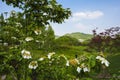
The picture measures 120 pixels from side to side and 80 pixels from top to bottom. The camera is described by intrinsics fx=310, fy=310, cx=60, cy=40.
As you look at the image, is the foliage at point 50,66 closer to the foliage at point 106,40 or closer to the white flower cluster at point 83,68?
the white flower cluster at point 83,68

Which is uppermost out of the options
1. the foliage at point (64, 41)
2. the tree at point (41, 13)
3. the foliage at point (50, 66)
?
the tree at point (41, 13)

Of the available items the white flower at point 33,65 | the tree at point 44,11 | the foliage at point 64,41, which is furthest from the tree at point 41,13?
the foliage at point 64,41

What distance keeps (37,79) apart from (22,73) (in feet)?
1.47

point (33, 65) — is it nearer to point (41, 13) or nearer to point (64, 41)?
point (41, 13)

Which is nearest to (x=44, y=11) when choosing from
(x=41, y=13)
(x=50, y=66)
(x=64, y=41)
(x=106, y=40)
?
(x=41, y=13)

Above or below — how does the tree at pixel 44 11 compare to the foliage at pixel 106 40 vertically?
above

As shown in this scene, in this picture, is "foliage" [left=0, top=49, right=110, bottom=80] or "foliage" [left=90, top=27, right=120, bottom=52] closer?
"foliage" [left=0, top=49, right=110, bottom=80]

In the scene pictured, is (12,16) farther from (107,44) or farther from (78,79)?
(107,44)

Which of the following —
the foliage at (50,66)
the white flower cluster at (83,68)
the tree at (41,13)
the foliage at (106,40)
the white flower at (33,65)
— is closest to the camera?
the white flower cluster at (83,68)

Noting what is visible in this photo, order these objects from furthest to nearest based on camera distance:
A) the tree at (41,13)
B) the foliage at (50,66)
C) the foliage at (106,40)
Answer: the foliage at (106,40) < the tree at (41,13) < the foliage at (50,66)

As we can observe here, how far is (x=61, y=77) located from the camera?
720cm

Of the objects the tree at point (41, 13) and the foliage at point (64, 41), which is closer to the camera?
the tree at point (41, 13)

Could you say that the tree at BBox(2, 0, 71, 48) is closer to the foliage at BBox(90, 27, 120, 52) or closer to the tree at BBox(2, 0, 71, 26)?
the tree at BBox(2, 0, 71, 26)

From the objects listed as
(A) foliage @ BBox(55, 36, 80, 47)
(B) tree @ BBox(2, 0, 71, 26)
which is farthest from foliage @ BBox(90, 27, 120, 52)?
(B) tree @ BBox(2, 0, 71, 26)
